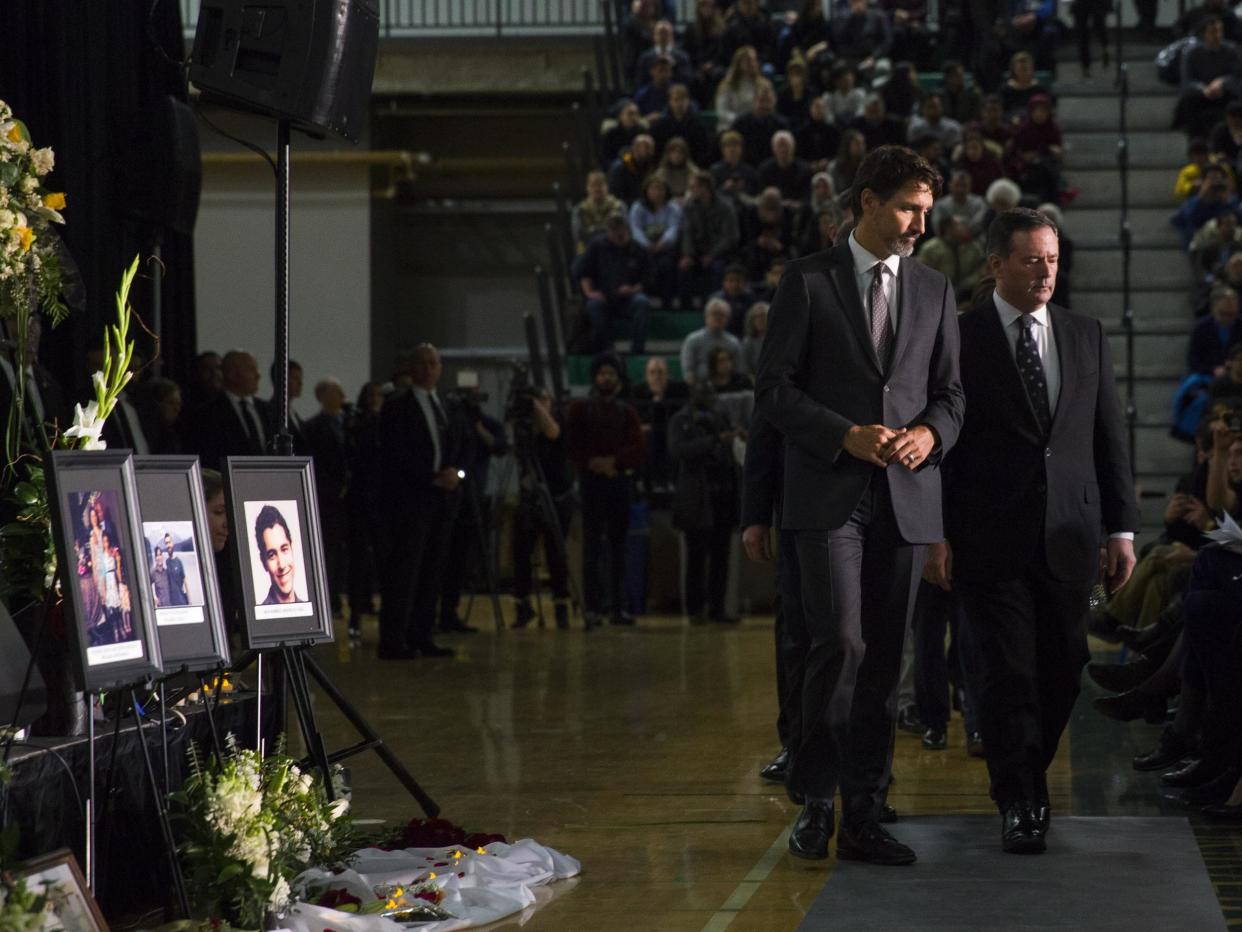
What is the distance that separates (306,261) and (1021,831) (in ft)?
45.3

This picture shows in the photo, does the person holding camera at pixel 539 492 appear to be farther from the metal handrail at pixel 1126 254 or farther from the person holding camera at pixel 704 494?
the metal handrail at pixel 1126 254

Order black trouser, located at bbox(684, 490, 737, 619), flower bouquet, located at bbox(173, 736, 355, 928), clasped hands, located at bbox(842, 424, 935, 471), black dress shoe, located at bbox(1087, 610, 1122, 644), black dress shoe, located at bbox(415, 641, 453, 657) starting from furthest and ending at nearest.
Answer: black trouser, located at bbox(684, 490, 737, 619) → black dress shoe, located at bbox(415, 641, 453, 657) → black dress shoe, located at bbox(1087, 610, 1122, 644) → clasped hands, located at bbox(842, 424, 935, 471) → flower bouquet, located at bbox(173, 736, 355, 928)

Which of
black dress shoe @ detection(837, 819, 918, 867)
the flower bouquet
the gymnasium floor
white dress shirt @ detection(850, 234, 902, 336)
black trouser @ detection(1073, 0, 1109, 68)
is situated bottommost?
the gymnasium floor

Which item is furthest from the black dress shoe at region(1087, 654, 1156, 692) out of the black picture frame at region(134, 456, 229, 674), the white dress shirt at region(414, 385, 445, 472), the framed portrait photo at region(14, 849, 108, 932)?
the white dress shirt at region(414, 385, 445, 472)

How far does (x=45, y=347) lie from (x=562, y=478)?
4261 millimetres

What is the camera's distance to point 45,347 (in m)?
8.32

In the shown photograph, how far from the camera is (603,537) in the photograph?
11.9 meters

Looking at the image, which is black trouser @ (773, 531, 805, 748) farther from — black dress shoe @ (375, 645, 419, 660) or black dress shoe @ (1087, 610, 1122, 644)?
black dress shoe @ (375, 645, 419, 660)

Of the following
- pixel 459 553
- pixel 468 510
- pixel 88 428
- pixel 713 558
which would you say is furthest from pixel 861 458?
pixel 713 558

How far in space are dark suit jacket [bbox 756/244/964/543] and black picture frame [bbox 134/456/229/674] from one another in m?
1.43

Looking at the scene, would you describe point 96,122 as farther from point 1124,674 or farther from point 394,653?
point 1124,674

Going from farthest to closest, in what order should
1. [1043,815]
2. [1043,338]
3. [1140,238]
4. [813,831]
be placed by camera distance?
1. [1140,238]
2. [1043,338]
3. [1043,815]
4. [813,831]

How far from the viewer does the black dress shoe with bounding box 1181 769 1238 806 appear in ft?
17.7

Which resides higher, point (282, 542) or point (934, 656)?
point (282, 542)
